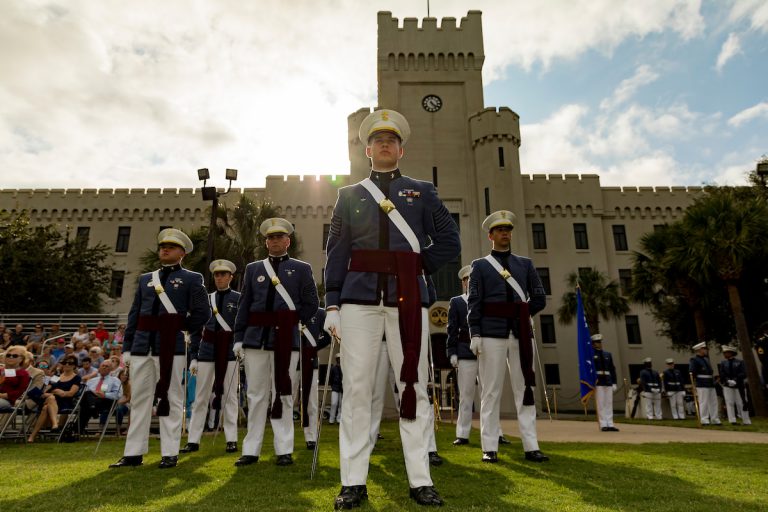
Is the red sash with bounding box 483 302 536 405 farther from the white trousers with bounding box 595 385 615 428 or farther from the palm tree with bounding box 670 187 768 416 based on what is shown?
the palm tree with bounding box 670 187 768 416

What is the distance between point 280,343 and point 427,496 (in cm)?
320

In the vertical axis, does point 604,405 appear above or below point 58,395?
below

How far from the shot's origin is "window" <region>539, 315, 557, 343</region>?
1270 inches

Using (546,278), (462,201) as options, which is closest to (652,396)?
(546,278)

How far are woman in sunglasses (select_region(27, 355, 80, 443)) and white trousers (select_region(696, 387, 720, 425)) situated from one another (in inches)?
636

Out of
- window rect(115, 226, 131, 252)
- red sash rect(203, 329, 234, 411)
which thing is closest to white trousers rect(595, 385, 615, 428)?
red sash rect(203, 329, 234, 411)

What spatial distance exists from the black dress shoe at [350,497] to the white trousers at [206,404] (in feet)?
14.4

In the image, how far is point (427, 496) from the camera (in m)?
3.45

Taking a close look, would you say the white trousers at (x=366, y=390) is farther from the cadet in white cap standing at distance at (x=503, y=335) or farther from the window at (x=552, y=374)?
the window at (x=552, y=374)

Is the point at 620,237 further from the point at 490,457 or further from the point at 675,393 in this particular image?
the point at 490,457

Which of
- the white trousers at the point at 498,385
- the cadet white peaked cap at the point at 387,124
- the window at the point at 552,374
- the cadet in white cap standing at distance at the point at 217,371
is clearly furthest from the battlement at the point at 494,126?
the cadet white peaked cap at the point at 387,124

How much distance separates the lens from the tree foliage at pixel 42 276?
2547 centimetres

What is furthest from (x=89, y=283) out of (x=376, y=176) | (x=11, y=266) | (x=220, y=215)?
(x=376, y=176)

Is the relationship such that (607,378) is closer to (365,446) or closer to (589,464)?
(589,464)
